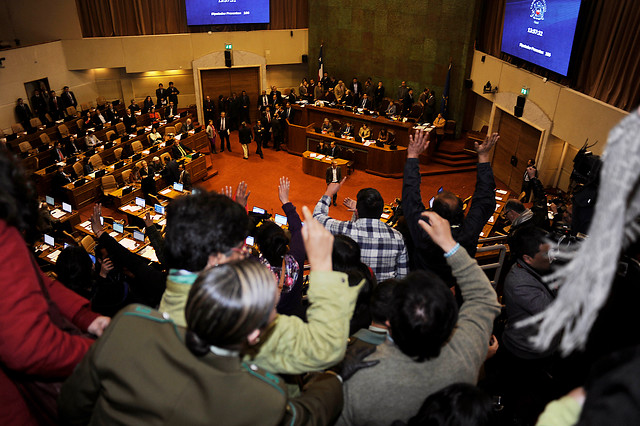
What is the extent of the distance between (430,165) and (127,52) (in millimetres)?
11075

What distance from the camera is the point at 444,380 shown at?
172 centimetres

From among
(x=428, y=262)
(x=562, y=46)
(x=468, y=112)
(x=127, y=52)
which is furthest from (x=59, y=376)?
(x=127, y=52)

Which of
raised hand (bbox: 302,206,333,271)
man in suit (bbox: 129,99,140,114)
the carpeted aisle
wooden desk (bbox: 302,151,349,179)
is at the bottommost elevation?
the carpeted aisle

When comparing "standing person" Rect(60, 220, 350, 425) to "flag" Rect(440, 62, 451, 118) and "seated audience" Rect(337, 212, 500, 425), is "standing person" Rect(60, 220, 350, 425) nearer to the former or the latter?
"seated audience" Rect(337, 212, 500, 425)

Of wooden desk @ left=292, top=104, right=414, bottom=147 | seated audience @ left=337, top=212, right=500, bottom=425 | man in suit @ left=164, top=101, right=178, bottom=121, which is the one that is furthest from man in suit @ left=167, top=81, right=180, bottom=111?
seated audience @ left=337, top=212, right=500, bottom=425

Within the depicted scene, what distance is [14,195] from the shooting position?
4.92 ft

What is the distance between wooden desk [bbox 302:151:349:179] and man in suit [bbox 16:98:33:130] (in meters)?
8.33

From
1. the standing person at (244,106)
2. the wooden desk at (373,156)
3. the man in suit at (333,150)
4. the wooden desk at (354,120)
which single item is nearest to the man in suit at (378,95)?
the wooden desk at (354,120)

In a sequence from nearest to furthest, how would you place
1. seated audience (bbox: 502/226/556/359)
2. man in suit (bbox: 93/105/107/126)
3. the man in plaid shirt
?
seated audience (bbox: 502/226/556/359) < the man in plaid shirt < man in suit (bbox: 93/105/107/126)

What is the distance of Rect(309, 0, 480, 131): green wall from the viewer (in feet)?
45.8

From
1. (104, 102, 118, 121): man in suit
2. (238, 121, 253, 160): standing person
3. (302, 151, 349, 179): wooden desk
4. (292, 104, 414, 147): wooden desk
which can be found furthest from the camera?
(104, 102, 118, 121): man in suit

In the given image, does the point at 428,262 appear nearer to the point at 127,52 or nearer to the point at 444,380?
the point at 444,380

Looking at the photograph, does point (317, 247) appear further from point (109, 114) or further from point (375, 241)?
point (109, 114)

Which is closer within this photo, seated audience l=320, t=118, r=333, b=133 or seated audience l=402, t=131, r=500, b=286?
seated audience l=402, t=131, r=500, b=286
